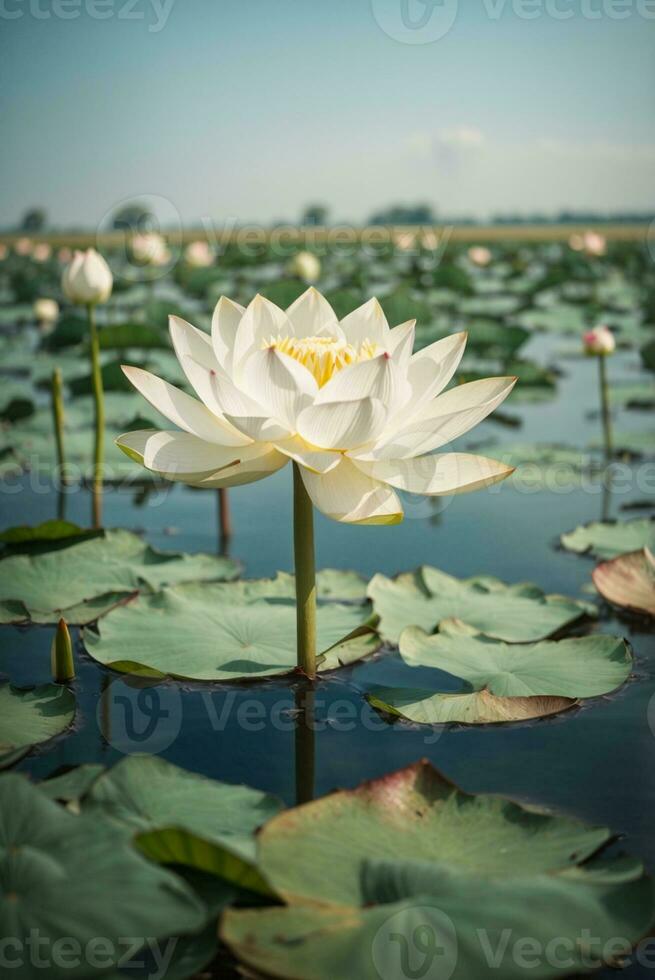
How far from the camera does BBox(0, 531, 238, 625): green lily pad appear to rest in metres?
1.71

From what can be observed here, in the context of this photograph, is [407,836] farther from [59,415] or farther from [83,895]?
[59,415]

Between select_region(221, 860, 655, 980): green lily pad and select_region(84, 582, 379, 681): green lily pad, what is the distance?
0.58 m

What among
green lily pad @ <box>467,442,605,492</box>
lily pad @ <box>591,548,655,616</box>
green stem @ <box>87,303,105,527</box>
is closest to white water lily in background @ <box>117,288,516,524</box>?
lily pad @ <box>591,548,655,616</box>

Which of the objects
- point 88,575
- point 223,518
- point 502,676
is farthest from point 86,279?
point 502,676

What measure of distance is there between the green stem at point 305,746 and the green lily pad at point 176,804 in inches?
4.9

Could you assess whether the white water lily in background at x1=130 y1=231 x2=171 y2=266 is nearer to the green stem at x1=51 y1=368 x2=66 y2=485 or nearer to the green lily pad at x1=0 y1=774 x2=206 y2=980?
the green stem at x1=51 y1=368 x2=66 y2=485

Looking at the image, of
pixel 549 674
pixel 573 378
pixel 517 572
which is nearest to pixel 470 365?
pixel 573 378

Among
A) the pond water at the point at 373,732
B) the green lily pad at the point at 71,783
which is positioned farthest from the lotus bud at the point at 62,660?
the green lily pad at the point at 71,783

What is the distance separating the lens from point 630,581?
5.94 ft

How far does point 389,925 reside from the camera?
828 millimetres

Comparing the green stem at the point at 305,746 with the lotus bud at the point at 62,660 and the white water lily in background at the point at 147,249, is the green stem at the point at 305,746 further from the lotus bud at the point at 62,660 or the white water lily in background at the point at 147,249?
the white water lily in background at the point at 147,249

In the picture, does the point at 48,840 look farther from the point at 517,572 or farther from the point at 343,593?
the point at 517,572

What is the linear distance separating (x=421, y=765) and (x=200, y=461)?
511 mm

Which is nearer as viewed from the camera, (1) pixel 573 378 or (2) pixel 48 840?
(2) pixel 48 840
